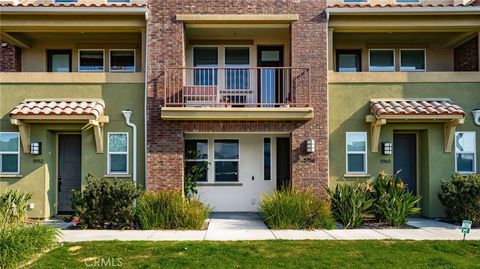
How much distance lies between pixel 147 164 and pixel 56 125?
10.3ft

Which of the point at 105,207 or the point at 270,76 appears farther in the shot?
the point at 270,76

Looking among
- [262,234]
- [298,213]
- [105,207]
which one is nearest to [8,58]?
[105,207]

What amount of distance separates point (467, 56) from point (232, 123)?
857cm

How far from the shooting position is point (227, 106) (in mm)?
12680

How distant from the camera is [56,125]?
40.7ft

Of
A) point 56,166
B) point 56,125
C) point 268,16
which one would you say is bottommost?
point 56,166

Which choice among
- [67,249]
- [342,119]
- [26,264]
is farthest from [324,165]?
[26,264]

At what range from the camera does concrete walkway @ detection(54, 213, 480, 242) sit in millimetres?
9633

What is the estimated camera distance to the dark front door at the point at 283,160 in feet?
46.9

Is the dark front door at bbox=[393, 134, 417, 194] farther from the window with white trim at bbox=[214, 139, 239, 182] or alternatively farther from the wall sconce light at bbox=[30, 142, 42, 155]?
the wall sconce light at bbox=[30, 142, 42, 155]

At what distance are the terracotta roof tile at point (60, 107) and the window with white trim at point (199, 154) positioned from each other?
11.0 ft

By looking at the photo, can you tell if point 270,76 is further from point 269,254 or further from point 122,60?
point 269,254

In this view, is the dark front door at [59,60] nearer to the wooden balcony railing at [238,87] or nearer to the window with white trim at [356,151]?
the wooden balcony railing at [238,87]

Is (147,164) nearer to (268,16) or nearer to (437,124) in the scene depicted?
(268,16)
